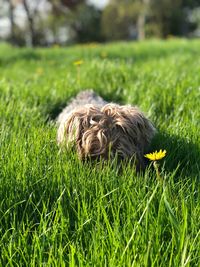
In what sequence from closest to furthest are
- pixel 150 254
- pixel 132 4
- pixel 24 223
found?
pixel 150 254 → pixel 24 223 → pixel 132 4

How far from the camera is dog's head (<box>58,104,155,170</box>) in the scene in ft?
9.48

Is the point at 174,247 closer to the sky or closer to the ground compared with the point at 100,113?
closer to the ground

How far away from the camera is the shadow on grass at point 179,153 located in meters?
2.89

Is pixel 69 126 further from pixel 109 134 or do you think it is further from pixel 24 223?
pixel 24 223

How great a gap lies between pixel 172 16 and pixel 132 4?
378cm

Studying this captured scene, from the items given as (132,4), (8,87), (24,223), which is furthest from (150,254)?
(132,4)

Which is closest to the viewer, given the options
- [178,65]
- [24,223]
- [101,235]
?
[101,235]

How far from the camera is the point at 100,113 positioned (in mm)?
3121

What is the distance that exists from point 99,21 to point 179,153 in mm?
49316

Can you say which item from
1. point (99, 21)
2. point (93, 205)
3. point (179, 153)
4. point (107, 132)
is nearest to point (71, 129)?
point (107, 132)

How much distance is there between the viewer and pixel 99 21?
5072 cm

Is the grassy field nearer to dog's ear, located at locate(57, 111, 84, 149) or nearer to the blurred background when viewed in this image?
dog's ear, located at locate(57, 111, 84, 149)

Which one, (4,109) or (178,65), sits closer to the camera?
(4,109)

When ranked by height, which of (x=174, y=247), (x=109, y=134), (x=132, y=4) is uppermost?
(x=132, y=4)
